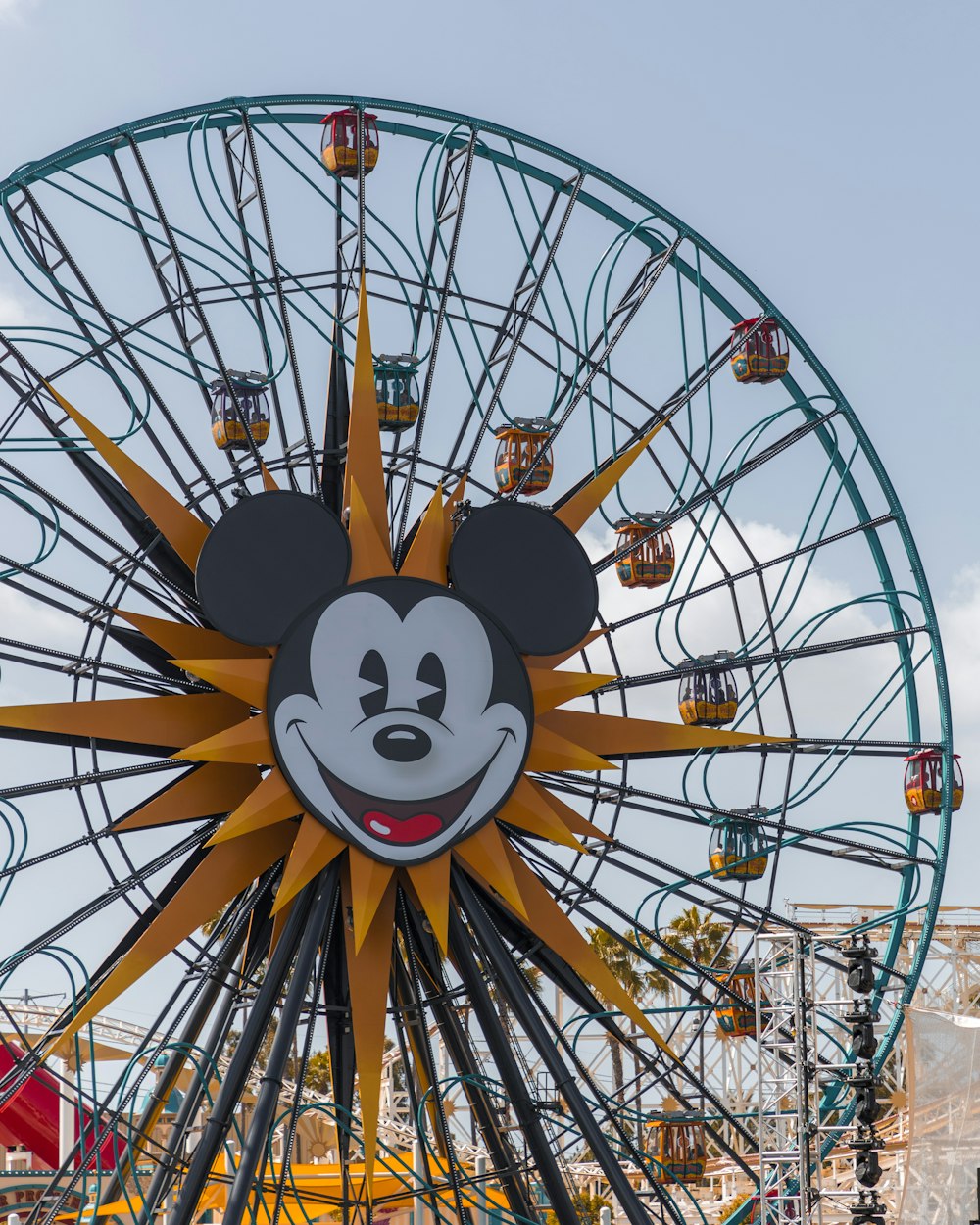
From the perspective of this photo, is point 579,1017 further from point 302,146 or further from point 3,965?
point 302,146

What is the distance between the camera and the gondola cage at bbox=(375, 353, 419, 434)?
15469mm

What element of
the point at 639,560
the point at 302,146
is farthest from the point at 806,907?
the point at 302,146

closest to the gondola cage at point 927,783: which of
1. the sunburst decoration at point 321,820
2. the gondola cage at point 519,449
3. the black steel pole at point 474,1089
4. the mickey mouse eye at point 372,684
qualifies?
the sunburst decoration at point 321,820

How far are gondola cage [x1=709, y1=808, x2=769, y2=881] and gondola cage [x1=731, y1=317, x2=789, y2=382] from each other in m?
4.46

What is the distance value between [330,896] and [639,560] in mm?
5487

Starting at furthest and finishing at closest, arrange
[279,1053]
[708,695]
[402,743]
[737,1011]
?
[708,695]
[737,1011]
[402,743]
[279,1053]

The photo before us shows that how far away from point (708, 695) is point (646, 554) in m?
1.53

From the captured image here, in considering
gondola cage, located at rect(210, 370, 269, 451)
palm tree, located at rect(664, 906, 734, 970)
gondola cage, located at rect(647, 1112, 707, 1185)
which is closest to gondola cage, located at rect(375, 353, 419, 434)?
gondola cage, located at rect(210, 370, 269, 451)

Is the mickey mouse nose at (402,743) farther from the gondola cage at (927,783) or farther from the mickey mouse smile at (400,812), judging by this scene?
the gondola cage at (927,783)

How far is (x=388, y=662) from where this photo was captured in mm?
13648

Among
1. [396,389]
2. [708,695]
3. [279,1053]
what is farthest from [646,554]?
[279,1053]

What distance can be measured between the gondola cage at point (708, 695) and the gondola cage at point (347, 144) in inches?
225

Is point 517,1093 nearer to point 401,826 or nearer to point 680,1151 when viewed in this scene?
point 401,826

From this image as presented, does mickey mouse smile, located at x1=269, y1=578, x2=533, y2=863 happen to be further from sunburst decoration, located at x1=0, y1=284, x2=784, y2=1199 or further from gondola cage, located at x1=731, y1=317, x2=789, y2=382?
gondola cage, located at x1=731, y1=317, x2=789, y2=382
